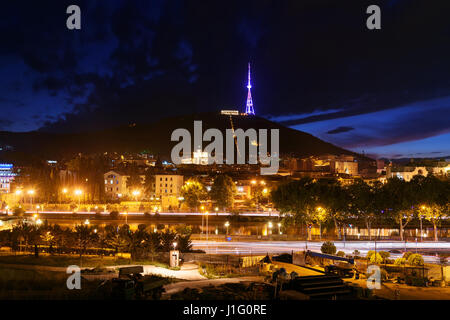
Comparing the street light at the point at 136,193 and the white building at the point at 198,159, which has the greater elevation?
the white building at the point at 198,159

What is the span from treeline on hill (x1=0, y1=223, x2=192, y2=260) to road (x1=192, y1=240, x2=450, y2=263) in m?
4.53

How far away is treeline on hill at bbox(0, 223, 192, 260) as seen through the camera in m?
20.8

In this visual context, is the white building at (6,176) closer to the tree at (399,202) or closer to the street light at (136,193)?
the street light at (136,193)

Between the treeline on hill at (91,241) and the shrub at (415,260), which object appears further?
the treeline on hill at (91,241)

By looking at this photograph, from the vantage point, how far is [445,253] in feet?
82.3

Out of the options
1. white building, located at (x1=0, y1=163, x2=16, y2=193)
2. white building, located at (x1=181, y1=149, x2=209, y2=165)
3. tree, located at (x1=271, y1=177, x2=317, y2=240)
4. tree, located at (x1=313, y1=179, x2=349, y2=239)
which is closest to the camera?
tree, located at (x1=313, y1=179, x2=349, y2=239)

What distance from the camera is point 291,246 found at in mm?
26859

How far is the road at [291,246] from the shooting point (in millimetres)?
25203

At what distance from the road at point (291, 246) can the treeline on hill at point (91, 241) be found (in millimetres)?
4534

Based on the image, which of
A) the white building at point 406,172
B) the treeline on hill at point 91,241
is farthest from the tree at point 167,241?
the white building at point 406,172

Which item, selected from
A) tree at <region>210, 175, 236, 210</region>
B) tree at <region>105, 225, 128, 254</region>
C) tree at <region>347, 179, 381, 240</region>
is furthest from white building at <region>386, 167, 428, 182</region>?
tree at <region>105, 225, 128, 254</region>

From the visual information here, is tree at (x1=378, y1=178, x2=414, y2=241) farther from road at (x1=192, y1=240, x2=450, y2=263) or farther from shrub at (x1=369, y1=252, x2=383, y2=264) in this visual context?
shrub at (x1=369, y1=252, x2=383, y2=264)
